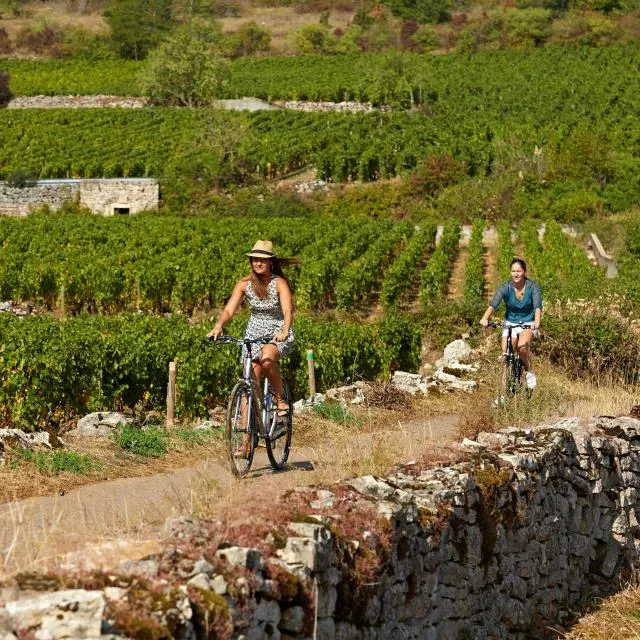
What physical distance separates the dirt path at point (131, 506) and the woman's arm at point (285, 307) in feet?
3.12

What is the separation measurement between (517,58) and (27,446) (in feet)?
277

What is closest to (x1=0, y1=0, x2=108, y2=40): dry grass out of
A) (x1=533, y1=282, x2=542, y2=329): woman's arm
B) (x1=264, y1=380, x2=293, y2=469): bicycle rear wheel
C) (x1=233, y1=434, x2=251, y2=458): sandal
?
(x1=533, y1=282, x2=542, y2=329): woman's arm

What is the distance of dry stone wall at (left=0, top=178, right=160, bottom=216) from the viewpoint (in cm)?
5484

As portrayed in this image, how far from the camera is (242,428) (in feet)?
31.5

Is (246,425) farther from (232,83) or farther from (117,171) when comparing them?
(232,83)

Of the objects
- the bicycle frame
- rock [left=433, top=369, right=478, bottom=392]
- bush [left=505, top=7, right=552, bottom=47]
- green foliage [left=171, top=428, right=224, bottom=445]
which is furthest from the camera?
bush [left=505, top=7, right=552, bottom=47]

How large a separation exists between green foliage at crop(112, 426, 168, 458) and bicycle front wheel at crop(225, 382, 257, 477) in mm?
1573

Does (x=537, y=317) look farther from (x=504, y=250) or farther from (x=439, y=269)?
(x=504, y=250)

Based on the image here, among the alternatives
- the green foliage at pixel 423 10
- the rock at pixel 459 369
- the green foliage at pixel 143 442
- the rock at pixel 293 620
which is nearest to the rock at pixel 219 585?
the rock at pixel 293 620

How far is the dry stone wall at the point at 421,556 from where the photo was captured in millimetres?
5309

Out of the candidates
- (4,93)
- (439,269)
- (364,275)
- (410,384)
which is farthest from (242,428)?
(4,93)

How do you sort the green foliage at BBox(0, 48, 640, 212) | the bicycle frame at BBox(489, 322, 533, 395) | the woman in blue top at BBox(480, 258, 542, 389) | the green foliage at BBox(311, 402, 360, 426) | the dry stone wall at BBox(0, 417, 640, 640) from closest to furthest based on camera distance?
the dry stone wall at BBox(0, 417, 640, 640)
the green foliage at BBox(311, 402, 360, 426)
the woman in blue top at BBox(480, 258, 542, 389)
the bicycle frame at BBox(489, 322, 533, 395)
the green foliage at BBox(0, 48, 640, 212)

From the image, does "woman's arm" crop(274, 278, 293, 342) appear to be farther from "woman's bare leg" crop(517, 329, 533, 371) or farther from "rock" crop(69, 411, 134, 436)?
"woman's bare leg" crop(517, 329, 533, 371)

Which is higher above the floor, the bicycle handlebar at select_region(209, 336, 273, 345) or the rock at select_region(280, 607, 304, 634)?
the bicycle handlebar at select_region(209, 336, 273, 345)
